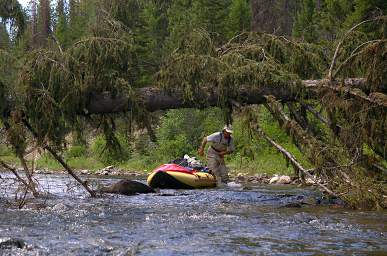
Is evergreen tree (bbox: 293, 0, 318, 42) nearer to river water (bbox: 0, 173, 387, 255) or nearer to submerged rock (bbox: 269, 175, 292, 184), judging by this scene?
submerged rock (bbox: 269, 175, 292, 184)

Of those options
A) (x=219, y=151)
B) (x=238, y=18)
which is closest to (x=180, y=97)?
(x=219, y=151)

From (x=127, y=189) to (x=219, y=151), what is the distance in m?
Answer: 3.87

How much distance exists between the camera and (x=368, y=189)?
32.9ft

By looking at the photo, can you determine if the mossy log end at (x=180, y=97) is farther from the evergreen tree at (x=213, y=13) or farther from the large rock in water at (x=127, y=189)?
the evergreen tree at (x=213, y=13)

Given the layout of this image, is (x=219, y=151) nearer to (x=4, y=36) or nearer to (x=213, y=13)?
(x=4, y=36)

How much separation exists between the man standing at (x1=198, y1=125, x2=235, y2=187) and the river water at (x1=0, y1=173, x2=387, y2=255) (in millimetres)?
4693

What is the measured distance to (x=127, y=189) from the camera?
44.8ft

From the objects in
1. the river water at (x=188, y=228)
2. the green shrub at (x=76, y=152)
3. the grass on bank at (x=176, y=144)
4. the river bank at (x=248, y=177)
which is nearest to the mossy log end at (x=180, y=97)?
the river water at (x=188, y=228)

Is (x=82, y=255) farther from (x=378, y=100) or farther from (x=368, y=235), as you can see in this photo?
(x=378, y=100)

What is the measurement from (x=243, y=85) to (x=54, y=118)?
11.7 feet

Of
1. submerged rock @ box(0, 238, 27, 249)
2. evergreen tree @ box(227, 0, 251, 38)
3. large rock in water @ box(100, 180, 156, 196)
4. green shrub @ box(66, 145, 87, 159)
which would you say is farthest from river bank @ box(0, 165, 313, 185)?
evergreen tree @ box(227, 0, 251, 38)

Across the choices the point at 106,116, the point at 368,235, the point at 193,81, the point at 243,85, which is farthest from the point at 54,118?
the point at 368,235

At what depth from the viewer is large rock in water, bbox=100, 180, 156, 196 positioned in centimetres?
1356

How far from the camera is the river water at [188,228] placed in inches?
256
